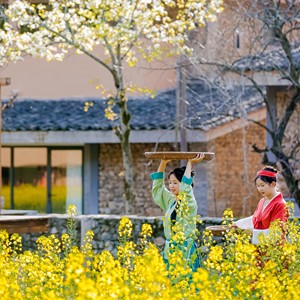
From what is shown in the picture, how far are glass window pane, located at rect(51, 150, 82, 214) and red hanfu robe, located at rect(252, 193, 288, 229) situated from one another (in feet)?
58.6

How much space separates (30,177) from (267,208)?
1833 centimetres

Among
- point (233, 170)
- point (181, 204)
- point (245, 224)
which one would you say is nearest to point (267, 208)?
point (245, 224)

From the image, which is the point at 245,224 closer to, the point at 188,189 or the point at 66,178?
the point at 188,189

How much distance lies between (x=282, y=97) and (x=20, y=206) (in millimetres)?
9177

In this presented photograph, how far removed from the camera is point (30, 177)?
28188 mm

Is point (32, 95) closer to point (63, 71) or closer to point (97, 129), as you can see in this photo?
point (63, 71)

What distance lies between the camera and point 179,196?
9500mm

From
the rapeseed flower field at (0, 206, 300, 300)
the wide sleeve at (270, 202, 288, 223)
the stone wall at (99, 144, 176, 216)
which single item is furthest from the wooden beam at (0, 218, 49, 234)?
the stone wall at (99, 144, 176, 216)

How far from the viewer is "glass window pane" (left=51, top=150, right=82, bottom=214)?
2805 centimetres

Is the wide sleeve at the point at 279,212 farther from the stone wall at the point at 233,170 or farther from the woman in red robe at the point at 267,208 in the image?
the stone wall at the point at 233,170

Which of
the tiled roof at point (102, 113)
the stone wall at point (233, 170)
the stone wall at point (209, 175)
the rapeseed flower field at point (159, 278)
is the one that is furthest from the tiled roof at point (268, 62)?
the rapeseed flower field at point (159, 278)

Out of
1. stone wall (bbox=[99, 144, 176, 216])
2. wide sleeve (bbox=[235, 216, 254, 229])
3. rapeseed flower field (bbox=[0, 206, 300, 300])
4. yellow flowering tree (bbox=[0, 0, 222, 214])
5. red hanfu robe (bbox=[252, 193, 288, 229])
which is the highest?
yellow flowering tree (bbox=[0, 0, 222, 214])

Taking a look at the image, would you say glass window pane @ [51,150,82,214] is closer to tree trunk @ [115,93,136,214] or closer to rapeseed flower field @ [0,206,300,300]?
tree trunk @ [115,93,136,214]

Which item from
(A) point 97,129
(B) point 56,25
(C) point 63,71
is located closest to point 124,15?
(B) point 56,25
